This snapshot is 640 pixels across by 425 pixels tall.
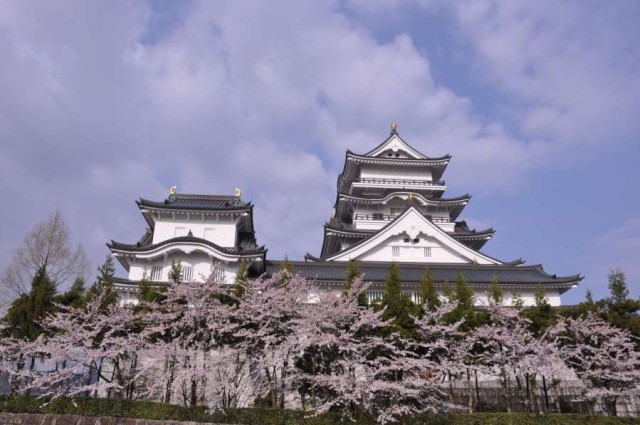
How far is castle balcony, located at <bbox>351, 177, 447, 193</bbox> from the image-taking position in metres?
39.8

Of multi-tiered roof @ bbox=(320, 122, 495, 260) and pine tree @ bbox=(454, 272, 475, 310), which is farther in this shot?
multi-tiered roof @ bbox=(320, 122, 495, 260)

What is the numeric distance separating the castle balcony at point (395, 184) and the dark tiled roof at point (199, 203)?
11969 millimetres

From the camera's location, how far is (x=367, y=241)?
33.3 metres

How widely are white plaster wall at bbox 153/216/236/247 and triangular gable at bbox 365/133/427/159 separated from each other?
1637 centimetres

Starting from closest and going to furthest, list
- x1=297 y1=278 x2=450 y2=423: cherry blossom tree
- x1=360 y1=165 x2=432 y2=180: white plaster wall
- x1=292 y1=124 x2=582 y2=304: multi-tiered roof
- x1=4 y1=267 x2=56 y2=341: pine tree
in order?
1. x1=297 y1=278 x2=450 y2=423: cherry blossom tree
2. x1=4 y1=267 x2=56 y2=341: pine tree
3. x1=292 y1=124 x2=582 y2=304: multi-tiered roof
4. x1=360 y1=165 x2=432 y2=180: white plaster wall

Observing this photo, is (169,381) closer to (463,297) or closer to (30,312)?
(30,312)

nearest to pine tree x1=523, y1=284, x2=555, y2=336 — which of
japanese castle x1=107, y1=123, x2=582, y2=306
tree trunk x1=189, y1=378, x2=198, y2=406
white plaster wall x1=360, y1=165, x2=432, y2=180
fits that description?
japanese castle x1=107, y1=123, x2=582, y2=306

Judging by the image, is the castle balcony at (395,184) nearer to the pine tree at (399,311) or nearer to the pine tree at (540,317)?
the pine tree at (540,317)

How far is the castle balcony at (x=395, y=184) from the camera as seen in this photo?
39844 millimetres

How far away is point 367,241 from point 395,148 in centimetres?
1209

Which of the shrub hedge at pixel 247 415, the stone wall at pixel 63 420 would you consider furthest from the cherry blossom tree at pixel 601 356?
the stone wall at pixel 63 420

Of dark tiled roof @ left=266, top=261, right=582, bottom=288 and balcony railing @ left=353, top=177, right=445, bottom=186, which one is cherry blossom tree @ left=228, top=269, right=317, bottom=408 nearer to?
dark tiled roof @ left=266, top=261, right=582, bottom=288

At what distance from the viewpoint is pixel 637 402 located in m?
20.5

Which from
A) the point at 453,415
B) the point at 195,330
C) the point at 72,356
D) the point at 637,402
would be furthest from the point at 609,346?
the point at 72,356
